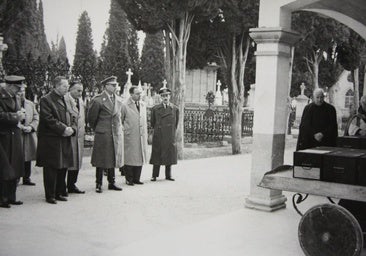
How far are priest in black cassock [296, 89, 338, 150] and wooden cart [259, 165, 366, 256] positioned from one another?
335cm

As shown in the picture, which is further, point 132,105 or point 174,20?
point 174,20

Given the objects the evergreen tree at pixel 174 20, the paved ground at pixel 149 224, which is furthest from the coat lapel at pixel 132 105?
the evergreen tree at pixel 174 20

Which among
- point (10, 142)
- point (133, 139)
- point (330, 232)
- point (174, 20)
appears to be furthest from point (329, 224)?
point (174, 20)

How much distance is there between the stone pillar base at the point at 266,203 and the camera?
656 centimetres

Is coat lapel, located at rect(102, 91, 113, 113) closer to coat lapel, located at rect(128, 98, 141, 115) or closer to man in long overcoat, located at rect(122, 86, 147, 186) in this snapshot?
man in long overcoat, located at rect(122, 86, 147, 186)

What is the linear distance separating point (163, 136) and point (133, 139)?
67cm

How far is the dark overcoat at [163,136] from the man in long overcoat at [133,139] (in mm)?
319

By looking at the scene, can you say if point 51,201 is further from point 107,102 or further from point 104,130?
point 107,102

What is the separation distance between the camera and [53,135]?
23.3ft

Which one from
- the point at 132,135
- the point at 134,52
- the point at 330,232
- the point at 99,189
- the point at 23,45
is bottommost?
the point at 99,189

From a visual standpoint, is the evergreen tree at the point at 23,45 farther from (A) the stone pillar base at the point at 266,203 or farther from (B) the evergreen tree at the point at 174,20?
(A) the stone pillar base at the point at 266,203

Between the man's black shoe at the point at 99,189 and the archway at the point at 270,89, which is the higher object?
the archway at the point at 270,89

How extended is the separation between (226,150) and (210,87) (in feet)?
50.7

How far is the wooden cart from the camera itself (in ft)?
13.7
